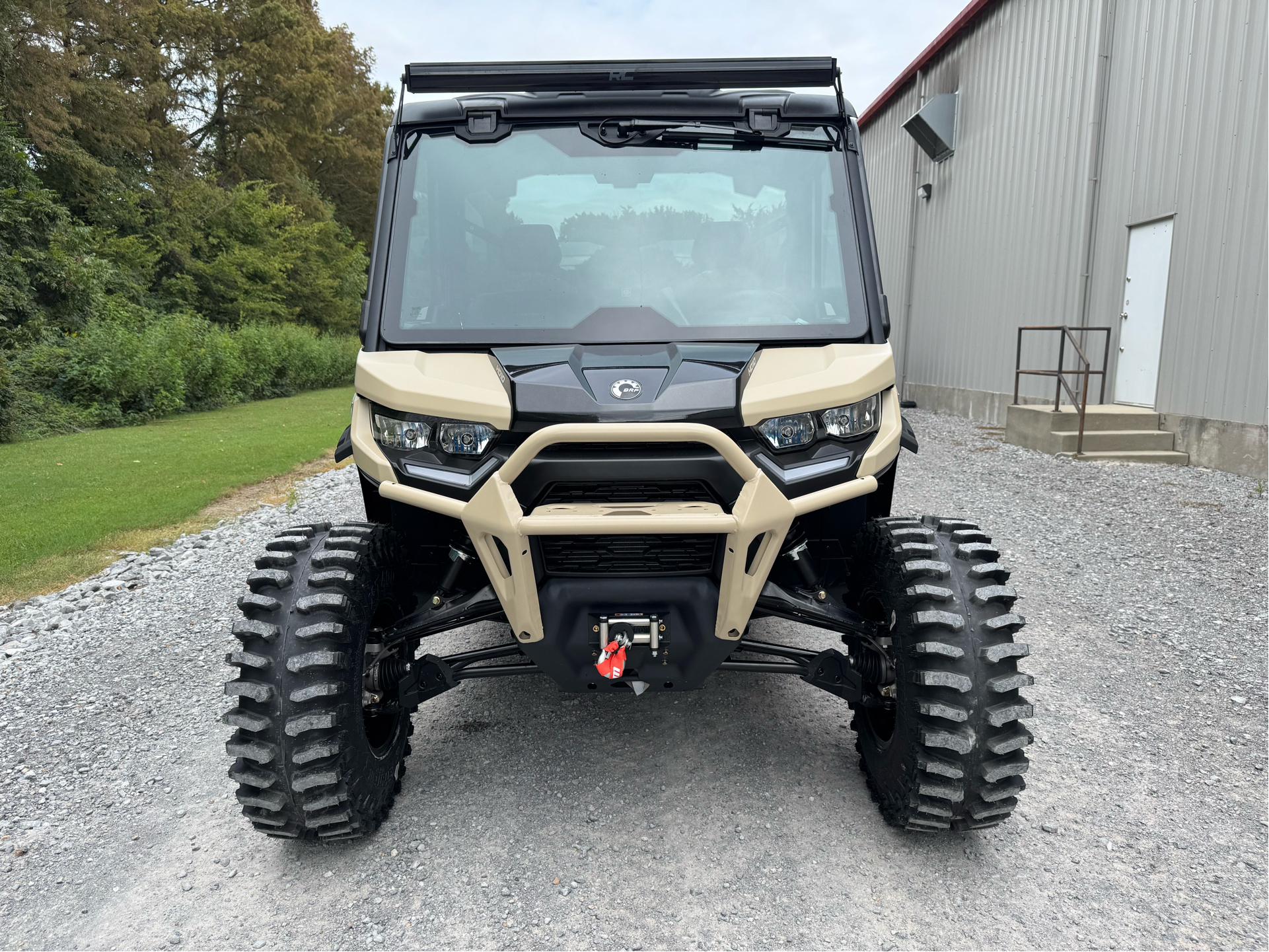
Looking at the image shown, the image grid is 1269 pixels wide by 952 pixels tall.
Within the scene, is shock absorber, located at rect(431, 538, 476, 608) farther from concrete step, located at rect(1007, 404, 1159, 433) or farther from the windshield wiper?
concrete step, located at rect(1007, 404, 1159, 433)

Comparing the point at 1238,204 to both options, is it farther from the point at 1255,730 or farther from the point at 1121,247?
the point at 1255,730

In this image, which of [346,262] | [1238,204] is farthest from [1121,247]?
[346,262]

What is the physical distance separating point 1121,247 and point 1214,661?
29.5ft

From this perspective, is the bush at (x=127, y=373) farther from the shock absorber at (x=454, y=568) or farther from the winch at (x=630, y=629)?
the winch at (x=630, y=629)

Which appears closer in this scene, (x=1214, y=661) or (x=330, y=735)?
(x=330, y=735)

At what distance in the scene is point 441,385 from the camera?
2.62 meters

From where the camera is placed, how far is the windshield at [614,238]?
2.96 metres

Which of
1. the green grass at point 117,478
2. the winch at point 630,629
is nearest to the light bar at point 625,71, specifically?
the winch at point 630,629

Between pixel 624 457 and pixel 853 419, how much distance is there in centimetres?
76

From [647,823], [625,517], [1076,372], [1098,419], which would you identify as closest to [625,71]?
[625,517]

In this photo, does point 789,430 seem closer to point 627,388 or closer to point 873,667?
point 627,388

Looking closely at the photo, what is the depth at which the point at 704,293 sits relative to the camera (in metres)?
3.01

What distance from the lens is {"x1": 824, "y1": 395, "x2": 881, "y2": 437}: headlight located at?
2.67 m

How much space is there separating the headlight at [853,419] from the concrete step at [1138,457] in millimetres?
8765
